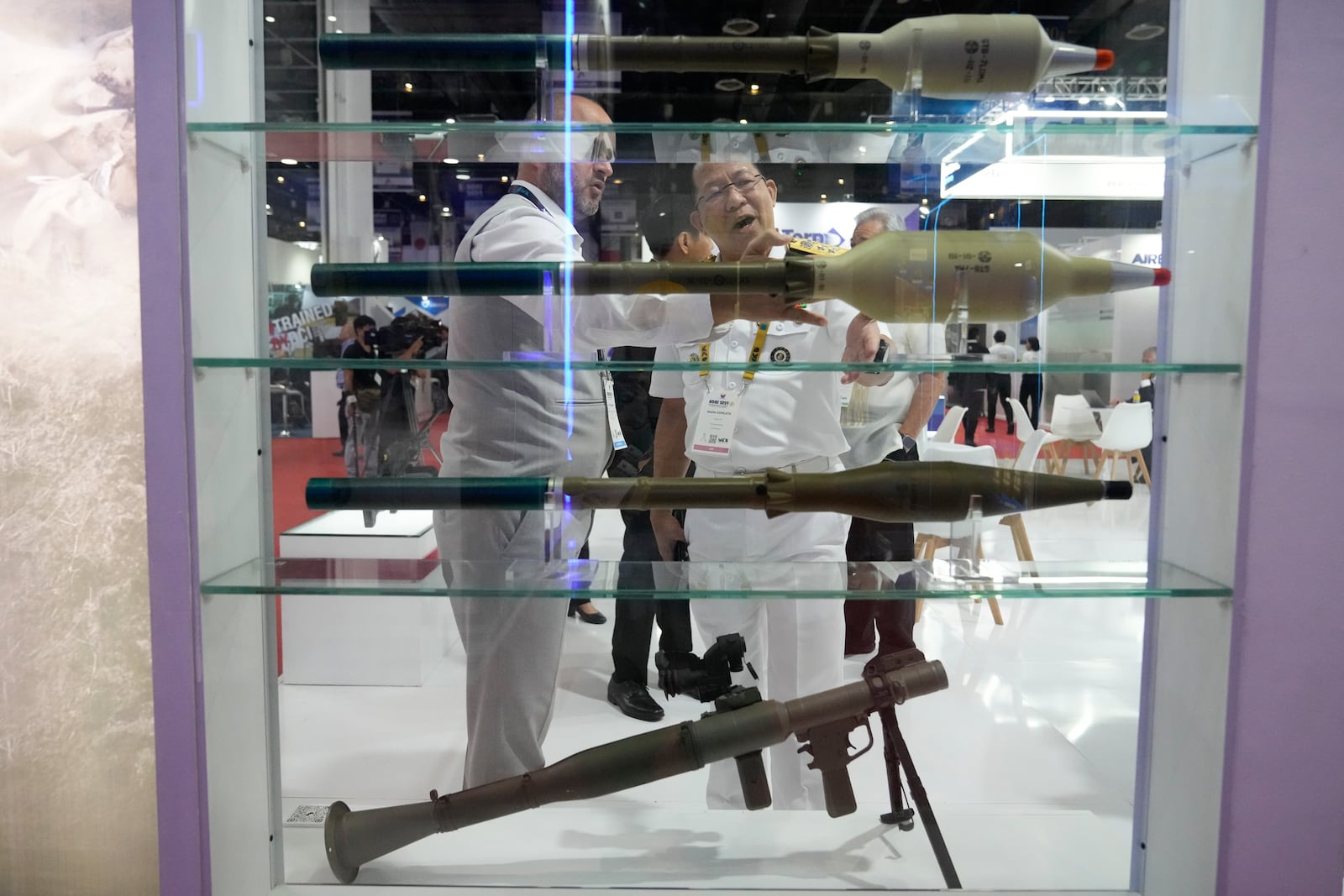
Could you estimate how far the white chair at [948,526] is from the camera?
1429mm

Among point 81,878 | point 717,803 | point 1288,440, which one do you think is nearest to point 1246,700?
point 1288,440

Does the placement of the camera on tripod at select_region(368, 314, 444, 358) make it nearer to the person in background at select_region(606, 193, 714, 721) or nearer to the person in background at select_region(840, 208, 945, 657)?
the person in background at select_region(606, 193, 714, 721)

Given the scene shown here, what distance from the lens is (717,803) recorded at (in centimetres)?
177

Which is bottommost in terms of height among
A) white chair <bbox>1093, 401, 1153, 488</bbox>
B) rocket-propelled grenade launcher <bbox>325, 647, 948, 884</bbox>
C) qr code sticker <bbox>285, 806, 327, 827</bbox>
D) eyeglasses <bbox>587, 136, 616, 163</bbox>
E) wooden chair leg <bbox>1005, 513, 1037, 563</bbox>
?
qr code sticker <bbox>285, 806, 327, 827</bbox>

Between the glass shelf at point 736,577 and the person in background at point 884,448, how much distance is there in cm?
5

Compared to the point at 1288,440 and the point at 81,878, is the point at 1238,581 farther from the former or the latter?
the point at 81,878

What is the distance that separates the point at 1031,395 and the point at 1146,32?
2.46 feet

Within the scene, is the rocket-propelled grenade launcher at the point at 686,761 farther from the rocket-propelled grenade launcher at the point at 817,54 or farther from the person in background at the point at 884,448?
the rocket-propelled grenade launcher at the point at 817,54

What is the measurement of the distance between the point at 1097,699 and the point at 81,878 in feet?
6.51

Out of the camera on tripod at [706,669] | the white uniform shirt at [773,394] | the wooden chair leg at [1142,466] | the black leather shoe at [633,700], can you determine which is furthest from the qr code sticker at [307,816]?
the wooden chair leg at [1142,466]

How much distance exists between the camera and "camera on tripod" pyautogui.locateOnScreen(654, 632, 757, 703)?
1636mm

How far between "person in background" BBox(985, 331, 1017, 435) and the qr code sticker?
57.2 inches

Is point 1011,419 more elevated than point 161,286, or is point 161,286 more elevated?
point 161,286

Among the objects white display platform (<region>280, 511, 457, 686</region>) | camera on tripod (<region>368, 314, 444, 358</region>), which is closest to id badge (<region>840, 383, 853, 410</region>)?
camera on tripod (<region>368, 314, 444, 358</region>)
